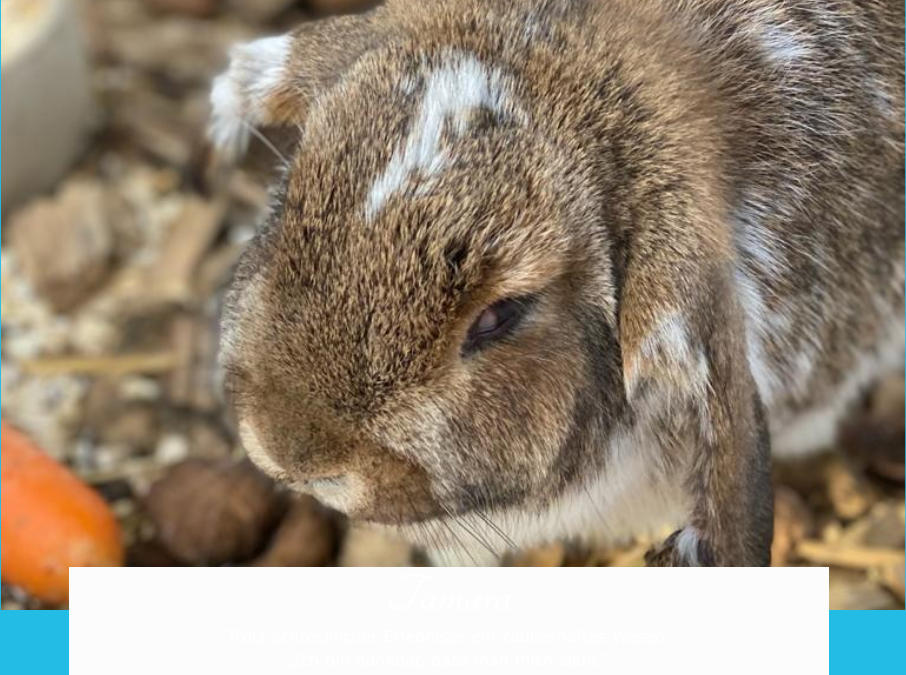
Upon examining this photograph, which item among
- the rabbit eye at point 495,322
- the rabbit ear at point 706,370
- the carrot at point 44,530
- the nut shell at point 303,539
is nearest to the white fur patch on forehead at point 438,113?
the rabbit eye at point 495,322

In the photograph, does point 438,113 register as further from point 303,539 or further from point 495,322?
point 303,539

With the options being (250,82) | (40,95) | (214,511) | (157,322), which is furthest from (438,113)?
(40,95)

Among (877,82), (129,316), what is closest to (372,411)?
(877,82)

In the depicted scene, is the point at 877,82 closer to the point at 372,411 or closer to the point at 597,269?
the point at 597,269

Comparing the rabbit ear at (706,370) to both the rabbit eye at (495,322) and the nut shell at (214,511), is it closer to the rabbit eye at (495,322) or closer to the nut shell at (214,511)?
the rabbit eye at (495,322)

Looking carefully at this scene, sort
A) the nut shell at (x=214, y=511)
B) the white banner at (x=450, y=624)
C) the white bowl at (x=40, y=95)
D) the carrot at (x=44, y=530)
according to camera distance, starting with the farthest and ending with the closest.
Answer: the white bowl at (x=40, y=95), the nut shell at (x=214, y=511), the carrot at (x=44, y=530), the white banner at (x=450, y=624)

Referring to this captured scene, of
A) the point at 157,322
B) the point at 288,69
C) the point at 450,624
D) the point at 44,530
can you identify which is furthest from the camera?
the point at 157,322

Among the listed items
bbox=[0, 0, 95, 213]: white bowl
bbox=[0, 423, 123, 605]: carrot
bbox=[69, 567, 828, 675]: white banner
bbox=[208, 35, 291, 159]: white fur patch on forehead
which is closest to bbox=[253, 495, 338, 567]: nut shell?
bbox=[0, 423, 123, 605]: carrot
